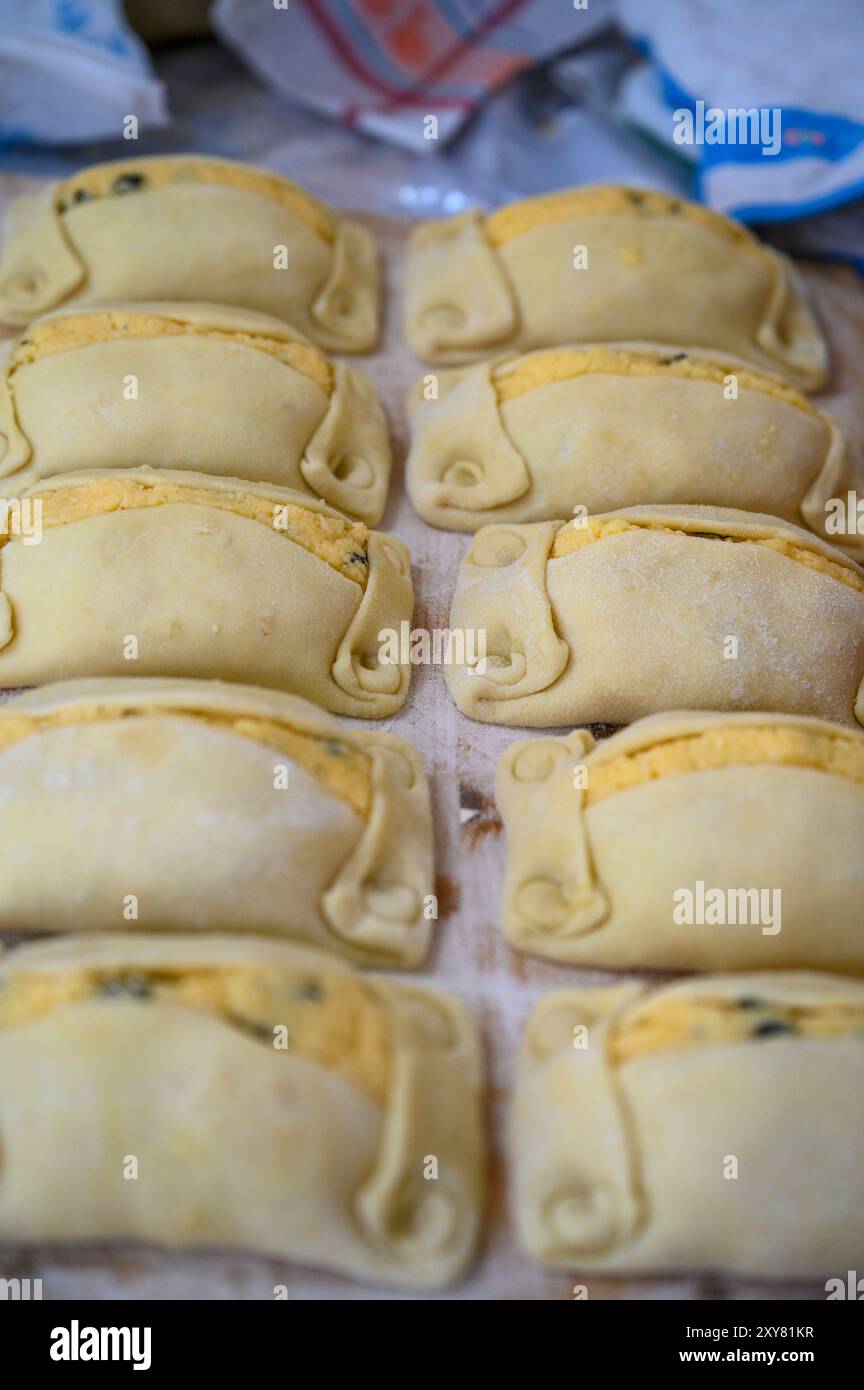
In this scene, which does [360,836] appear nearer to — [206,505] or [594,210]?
[206,505]

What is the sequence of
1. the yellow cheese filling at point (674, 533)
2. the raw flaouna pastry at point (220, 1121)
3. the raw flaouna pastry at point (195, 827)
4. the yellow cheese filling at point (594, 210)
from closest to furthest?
1. the raw flaouna pastry at point (220, 1121)
2. the raw flaouna pastry at point (195, 827)
3. the yellow cheese filling at point (674, 533)
4. the yellow cheese filling at point (594, 210)

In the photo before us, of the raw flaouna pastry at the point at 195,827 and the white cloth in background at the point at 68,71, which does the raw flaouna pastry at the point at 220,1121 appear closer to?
the raw flaouna pastry at the point at 195,827

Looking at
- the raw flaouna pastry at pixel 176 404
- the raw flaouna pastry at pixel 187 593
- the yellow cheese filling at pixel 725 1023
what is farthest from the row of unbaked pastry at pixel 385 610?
the yellow cheese filling at pixel 725 1023

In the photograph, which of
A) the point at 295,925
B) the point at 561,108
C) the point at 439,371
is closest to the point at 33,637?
the point at 295,925

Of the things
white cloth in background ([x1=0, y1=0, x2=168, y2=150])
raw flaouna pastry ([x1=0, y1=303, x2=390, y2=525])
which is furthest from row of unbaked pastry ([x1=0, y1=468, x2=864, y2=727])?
white cloth in background ([x1=0, y1=0, x2=168, y2=150])

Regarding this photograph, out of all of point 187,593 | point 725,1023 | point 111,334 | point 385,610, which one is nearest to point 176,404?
point 111,334

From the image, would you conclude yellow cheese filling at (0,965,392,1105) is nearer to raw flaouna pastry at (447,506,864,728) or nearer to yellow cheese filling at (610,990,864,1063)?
yellow cheese filling at (610,990,864,1063)

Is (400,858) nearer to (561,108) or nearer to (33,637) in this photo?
(33,637)

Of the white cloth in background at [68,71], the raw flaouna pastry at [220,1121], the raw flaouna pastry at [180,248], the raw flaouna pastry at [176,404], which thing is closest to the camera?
the raw flaouna pastry at [220,1121]
